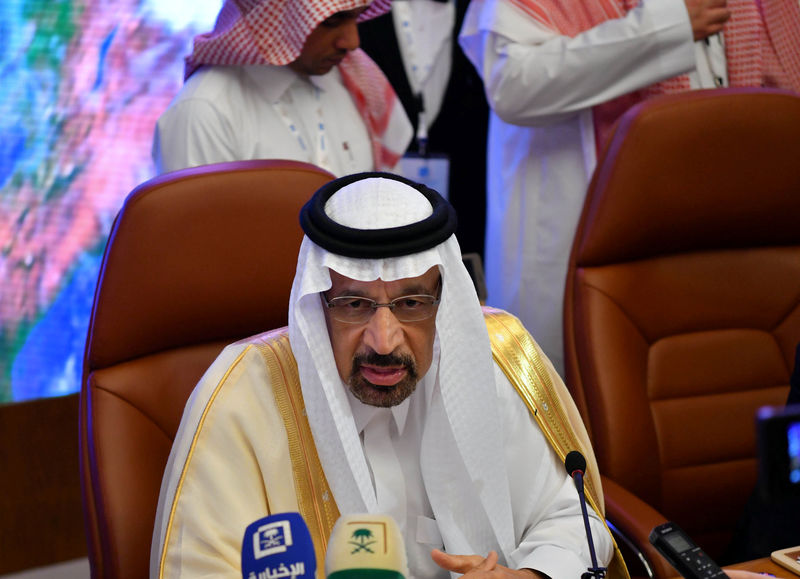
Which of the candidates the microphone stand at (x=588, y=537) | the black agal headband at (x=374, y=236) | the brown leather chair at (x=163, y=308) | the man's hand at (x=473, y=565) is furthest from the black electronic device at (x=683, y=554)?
the brown leather chair at (x=163, y=308)

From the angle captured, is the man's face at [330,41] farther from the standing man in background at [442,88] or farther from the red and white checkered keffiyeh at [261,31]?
the standing man in background at [442,88]

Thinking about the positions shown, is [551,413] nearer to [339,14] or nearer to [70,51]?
[339,14]

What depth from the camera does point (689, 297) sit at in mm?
2418

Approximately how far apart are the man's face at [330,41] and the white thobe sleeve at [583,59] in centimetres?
43

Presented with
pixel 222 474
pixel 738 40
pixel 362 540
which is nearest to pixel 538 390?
pixel 222 474

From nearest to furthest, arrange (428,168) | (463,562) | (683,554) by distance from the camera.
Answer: (683,554), (463,562), (428,168)

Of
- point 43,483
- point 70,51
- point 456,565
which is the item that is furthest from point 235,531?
point 70,51

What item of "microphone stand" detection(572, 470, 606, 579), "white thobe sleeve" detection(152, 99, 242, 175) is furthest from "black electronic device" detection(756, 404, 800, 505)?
"white thobe sleeve" detection(152, 99, 242, 175)

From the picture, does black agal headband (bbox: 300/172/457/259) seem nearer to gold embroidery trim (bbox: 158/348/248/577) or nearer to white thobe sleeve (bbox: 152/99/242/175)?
gold embroidery trim (bbox: 158/348/248/577)

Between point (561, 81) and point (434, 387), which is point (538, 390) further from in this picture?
point (561, 81)

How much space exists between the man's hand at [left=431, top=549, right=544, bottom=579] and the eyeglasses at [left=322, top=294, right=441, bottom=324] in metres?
0.41

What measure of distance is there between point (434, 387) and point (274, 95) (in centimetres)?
125

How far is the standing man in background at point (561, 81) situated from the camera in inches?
110

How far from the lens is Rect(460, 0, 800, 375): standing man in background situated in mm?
2785
